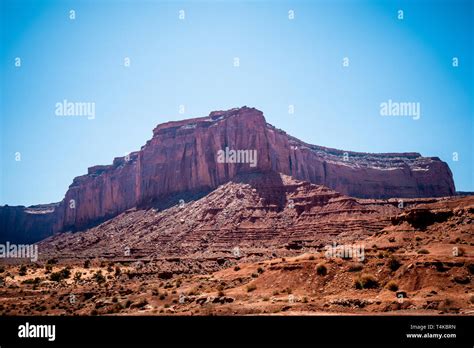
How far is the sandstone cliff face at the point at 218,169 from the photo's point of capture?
10400 cm

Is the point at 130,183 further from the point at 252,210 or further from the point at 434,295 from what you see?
the point at 434,295

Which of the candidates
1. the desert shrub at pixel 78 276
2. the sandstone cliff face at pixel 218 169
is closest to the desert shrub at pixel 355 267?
the desert shrub at pixel 78 276

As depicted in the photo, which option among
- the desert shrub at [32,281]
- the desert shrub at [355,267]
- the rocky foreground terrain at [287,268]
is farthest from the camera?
the desert shrub at [32,281]

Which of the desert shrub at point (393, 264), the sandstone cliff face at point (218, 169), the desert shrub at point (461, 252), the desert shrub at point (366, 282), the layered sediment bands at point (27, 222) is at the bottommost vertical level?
the layered sediment bands at point (27, 222)

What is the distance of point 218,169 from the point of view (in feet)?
336

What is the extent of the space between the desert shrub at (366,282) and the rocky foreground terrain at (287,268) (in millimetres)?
54

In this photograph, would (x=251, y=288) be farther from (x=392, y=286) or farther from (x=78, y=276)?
(x=78, y=276)

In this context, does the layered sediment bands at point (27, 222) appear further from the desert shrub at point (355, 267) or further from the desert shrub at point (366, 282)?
the desert shrub at point (366, 282)

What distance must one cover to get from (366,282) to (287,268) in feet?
22.1

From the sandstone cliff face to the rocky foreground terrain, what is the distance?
24.6 meters

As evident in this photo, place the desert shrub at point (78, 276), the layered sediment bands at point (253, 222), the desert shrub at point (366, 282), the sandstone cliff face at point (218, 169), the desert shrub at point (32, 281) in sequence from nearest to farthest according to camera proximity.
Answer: the desert shrub at point (366, 282), the desert shrub at point (32, 281), the desert shrub at point (78, 276), the layered sediment bands at point (253, 222), the sandstone cliff face at point (218, 169)

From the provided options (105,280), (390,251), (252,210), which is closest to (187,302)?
(390,251)

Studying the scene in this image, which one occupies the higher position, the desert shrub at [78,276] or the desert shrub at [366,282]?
the desert shrub at [366,282]
